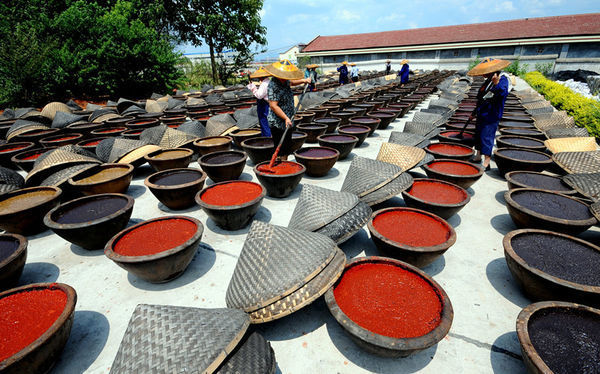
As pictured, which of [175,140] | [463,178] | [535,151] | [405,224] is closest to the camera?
[405,224]

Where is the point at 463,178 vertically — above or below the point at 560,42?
below

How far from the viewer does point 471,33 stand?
104 ft

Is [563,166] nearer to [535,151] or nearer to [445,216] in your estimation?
[535,151]

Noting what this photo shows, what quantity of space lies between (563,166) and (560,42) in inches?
1319

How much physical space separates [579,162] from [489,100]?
1712 millimetres

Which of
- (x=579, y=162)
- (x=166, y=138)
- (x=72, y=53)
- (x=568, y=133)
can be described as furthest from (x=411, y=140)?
(x=72, y=53)

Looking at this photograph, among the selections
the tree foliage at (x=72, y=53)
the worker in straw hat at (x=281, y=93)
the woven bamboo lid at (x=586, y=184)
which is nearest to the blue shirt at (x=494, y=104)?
the woven bamboo lid at (x=586, y=184)

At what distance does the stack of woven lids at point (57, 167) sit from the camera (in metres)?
4.16

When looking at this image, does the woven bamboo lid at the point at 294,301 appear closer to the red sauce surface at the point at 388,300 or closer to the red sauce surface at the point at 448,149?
the red sauce surface at the point at 388,300

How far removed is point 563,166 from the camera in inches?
170

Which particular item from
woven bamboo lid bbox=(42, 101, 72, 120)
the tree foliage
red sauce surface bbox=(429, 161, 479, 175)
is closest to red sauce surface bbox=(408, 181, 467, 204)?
red sauce surface bbox=(429, 161, 479, 175)

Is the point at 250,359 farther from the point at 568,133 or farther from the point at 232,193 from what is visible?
the point at 568,133

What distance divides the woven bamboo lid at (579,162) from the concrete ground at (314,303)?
116 cm

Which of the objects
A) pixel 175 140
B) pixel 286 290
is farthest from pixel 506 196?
pixel 175 140
